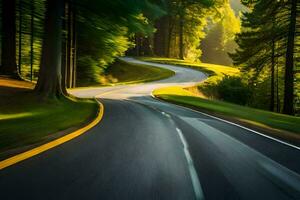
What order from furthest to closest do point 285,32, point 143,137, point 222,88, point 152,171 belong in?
point 222,88
point 285,32
point 143,137
point 152,171

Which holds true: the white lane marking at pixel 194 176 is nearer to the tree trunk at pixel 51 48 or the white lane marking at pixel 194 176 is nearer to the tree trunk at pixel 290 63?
the tree trunk at pixel 51 48

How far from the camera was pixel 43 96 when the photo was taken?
1745cm

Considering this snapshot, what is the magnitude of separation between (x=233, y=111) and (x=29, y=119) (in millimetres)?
14836

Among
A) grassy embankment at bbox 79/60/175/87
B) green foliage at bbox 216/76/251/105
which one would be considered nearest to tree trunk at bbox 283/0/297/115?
green foliage at bbox 216/76/251/105

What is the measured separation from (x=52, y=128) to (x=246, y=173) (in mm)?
5671

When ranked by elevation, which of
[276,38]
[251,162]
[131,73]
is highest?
[276,38]

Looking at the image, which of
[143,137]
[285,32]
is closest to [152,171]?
[143,137]

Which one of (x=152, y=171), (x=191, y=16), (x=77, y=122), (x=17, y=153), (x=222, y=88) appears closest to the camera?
(x=152, y=171)

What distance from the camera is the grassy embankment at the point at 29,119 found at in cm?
853

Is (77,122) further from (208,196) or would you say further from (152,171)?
(208,196)

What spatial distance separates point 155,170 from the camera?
6711 mm

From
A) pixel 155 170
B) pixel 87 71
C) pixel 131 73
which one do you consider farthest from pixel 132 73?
pixel 155 170

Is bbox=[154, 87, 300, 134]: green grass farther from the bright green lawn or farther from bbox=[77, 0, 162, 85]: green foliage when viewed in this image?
the bright green lawn

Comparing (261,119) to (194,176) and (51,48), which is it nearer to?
(51,48)
